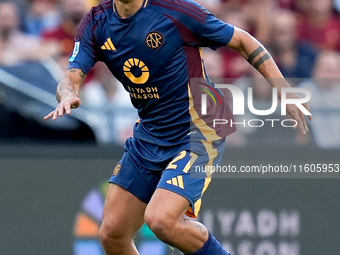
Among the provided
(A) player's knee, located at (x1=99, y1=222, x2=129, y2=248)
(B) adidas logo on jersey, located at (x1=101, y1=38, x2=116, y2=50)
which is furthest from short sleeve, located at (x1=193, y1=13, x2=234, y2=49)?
(A) player's knee, located at (x1=99, y1=222, x2=129, y2=248)

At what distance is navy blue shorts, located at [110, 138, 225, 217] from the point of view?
4352 millimetres

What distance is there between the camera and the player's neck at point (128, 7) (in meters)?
4.38

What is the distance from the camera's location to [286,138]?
605 centimetres

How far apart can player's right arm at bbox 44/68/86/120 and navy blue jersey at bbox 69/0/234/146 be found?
7 centimetres

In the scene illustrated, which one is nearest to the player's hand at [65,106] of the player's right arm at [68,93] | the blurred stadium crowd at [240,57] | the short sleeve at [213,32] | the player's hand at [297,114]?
the player's right arm at [68,93]

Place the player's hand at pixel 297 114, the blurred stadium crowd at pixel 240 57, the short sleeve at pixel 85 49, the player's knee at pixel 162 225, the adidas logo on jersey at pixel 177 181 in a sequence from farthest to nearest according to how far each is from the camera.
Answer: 1. the blurred stadium crowd at pixel 240 57
2. the short sleeve at pixel 85 49
3. the player's hand at pixel 297 114
4. the adidas logo on jersey at pixel 177 181
5. the player's knee at pixel 162 225

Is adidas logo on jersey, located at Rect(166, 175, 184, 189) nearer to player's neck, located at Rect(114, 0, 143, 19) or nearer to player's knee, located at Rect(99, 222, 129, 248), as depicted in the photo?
player's knee, located at Rect(99, 222, 129, 248)

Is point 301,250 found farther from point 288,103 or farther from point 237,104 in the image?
point 288,103

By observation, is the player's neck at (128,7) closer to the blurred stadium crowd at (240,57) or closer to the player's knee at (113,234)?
the player's knee at (113,234)

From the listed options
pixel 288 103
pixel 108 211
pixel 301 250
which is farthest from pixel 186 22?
pixel 301 250

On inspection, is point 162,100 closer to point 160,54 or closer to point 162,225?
point 160,54

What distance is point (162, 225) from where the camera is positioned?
4.18 meters

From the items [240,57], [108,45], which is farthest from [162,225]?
[240,57]

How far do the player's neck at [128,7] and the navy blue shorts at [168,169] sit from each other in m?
0.98
